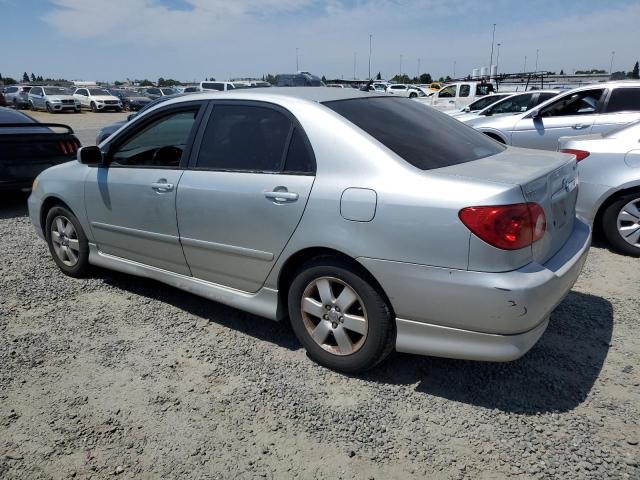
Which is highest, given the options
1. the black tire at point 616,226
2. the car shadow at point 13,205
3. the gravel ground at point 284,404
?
the black tire at point 616,226

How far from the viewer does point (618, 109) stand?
24.8 ft

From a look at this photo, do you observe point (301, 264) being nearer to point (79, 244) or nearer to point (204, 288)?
point (204, 288)

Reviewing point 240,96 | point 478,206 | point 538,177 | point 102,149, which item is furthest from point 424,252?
point 102,149

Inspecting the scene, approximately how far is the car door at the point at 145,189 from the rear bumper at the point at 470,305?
1628mm

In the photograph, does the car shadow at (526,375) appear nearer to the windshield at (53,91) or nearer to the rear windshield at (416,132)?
the rear windshield at (416,132)

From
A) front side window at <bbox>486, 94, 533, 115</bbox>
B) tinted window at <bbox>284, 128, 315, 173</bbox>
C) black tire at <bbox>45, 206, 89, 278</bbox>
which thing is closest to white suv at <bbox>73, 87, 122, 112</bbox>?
front side window at <bbox>486, 94, 533, 115</bbox>

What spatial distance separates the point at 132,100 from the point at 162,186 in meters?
34.8

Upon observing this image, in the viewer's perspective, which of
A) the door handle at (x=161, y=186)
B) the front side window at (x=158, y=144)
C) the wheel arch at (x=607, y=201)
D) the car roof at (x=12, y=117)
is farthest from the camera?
the car roof at (x=12, y=117)

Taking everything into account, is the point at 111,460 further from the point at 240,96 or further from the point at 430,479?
the point at 240,96

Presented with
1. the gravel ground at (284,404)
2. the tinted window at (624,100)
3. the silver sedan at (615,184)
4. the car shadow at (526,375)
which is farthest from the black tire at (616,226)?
the tinted window at (624,100)

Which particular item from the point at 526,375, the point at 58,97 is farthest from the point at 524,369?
the point at 58,97

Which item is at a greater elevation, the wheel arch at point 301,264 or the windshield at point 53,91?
the windshield at point 53,91

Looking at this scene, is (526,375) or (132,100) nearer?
(526,375)

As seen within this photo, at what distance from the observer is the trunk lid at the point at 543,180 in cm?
258
